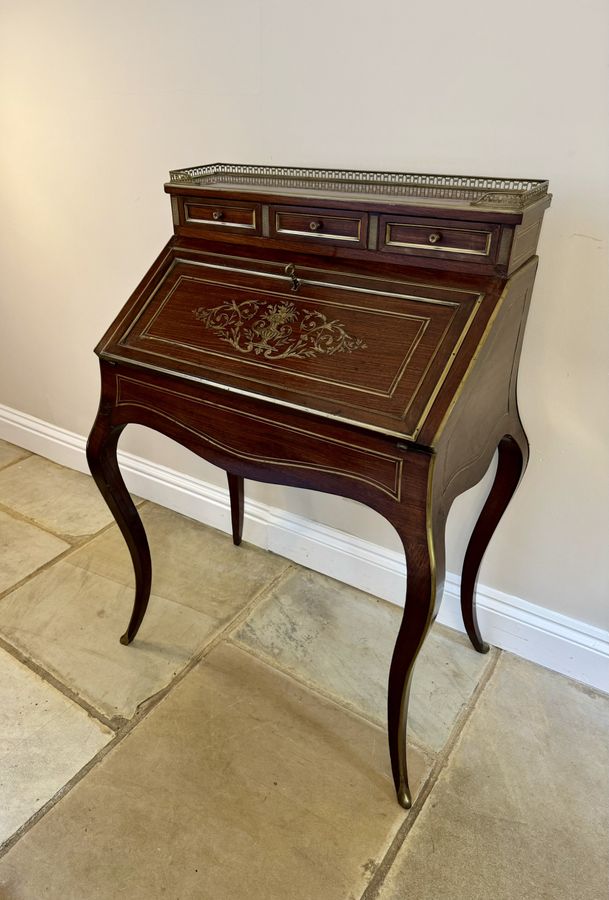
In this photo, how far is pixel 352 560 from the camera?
6.05 feet

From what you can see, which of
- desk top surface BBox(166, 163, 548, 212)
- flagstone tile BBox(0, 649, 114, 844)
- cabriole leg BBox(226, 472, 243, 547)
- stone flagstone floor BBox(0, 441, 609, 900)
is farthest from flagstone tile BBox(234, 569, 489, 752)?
desk top surface BBox(166, 163, 548, 212)

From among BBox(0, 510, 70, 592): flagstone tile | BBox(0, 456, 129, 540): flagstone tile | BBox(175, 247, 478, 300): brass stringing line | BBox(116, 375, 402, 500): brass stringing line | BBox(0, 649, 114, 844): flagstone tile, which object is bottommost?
BBox(0, 456, 129, 540): flagstone tile

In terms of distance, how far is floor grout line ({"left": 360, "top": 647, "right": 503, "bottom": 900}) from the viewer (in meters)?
1.15

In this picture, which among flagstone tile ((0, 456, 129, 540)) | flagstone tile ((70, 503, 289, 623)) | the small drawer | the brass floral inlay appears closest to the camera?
the brass floral inlay

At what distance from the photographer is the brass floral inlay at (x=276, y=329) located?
1.07 metres

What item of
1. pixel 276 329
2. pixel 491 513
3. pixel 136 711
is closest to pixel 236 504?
pixel 136 711

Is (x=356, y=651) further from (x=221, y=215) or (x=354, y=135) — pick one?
(x=354, y=135)

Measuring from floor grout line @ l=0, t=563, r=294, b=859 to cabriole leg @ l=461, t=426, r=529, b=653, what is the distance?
1.94 ft

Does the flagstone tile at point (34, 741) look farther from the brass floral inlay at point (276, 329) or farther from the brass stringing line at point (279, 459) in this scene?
the brass floral inlay at point (276, 329)

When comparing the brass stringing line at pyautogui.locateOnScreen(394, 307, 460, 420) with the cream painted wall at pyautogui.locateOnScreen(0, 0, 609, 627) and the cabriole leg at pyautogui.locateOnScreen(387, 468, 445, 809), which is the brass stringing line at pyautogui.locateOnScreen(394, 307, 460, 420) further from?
the cream painted wall at pyautogui.locateOnScreen(0, 0, 609, 627)

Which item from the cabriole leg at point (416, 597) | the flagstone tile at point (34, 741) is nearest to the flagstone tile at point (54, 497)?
the flagstone tile at point (34, 741)

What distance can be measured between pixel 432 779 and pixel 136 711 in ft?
2.31

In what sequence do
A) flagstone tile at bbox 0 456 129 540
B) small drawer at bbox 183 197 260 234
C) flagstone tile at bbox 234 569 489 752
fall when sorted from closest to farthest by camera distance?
small drawer at bbox 183 197 260 234 → flagstone tile at bbox 234 569 489 752 → flagstone tile at bbox 0 456 129 540

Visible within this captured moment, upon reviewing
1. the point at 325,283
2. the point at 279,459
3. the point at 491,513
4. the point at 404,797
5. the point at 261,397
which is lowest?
the point at 404,797
